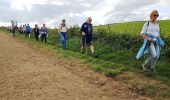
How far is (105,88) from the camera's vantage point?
11.2 meters

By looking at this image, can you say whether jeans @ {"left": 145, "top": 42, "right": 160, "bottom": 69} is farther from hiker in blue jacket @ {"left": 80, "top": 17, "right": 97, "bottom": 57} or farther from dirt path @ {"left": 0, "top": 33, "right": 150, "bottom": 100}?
hiker in blue jacket @ {"left": 80, "top": 17, "right": 97, "bottom": 57}

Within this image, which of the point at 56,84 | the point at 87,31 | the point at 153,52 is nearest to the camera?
the point at 56,84

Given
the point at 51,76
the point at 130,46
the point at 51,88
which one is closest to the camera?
the point at 51,88

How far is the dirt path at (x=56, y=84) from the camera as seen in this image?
10.2 m

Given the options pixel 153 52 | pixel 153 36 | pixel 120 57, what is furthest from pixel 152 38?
pixel 120 57

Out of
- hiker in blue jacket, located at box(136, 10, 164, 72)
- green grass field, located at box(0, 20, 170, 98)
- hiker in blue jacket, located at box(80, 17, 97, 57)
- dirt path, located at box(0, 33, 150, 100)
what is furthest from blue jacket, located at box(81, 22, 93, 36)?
hiker in blue jacket, located at box(136, 10, 164, 72)

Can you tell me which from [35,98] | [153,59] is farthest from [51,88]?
[153,59]

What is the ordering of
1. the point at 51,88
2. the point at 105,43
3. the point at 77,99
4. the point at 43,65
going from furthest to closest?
1. the point at 105,43
2. the point at 43,65
3. the point at 51,88
4. the point at 77,99

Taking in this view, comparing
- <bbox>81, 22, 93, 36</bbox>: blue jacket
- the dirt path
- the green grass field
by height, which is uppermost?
<bbox>81, 22, 93, 36</bbox>: blue jacket

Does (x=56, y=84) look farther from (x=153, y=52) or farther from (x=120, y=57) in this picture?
(x=120, y=57)

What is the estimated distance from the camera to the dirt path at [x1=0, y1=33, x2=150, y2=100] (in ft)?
33.4

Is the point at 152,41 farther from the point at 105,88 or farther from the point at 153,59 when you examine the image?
the point at 105,88

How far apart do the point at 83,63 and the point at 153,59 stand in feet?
12.2

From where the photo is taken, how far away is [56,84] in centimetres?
1152
